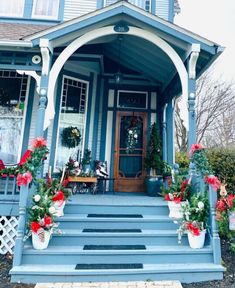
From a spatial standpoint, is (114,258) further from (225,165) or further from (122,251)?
(225,165)

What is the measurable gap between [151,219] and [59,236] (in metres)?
1.46

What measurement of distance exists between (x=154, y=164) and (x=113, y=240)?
2598mm

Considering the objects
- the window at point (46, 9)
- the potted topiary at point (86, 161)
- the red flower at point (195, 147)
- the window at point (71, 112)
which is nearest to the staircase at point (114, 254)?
the red flower at point (195, 147)

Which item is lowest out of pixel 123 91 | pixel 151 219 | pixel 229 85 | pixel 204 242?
pixel 204 242

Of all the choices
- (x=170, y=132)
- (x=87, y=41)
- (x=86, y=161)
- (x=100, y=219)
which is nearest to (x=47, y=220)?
(x=100, y=219)

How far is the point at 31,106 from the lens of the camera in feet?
17.9

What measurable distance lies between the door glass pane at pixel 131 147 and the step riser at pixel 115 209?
214cm

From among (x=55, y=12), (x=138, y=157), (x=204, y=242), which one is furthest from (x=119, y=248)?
(x=55, y=12)

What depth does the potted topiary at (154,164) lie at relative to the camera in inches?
→ 215

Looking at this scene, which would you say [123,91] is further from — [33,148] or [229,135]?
[229,135]

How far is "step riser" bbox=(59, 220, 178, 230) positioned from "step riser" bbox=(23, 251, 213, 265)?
529mm

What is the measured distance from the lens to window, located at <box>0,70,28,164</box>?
534 centimetres

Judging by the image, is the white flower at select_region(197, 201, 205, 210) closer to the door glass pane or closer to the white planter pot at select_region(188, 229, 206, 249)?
the white planter pot at select_region(188, 229, 206, 249)

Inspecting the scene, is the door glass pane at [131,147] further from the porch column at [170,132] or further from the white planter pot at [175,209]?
the white planter pot at [175,209]
